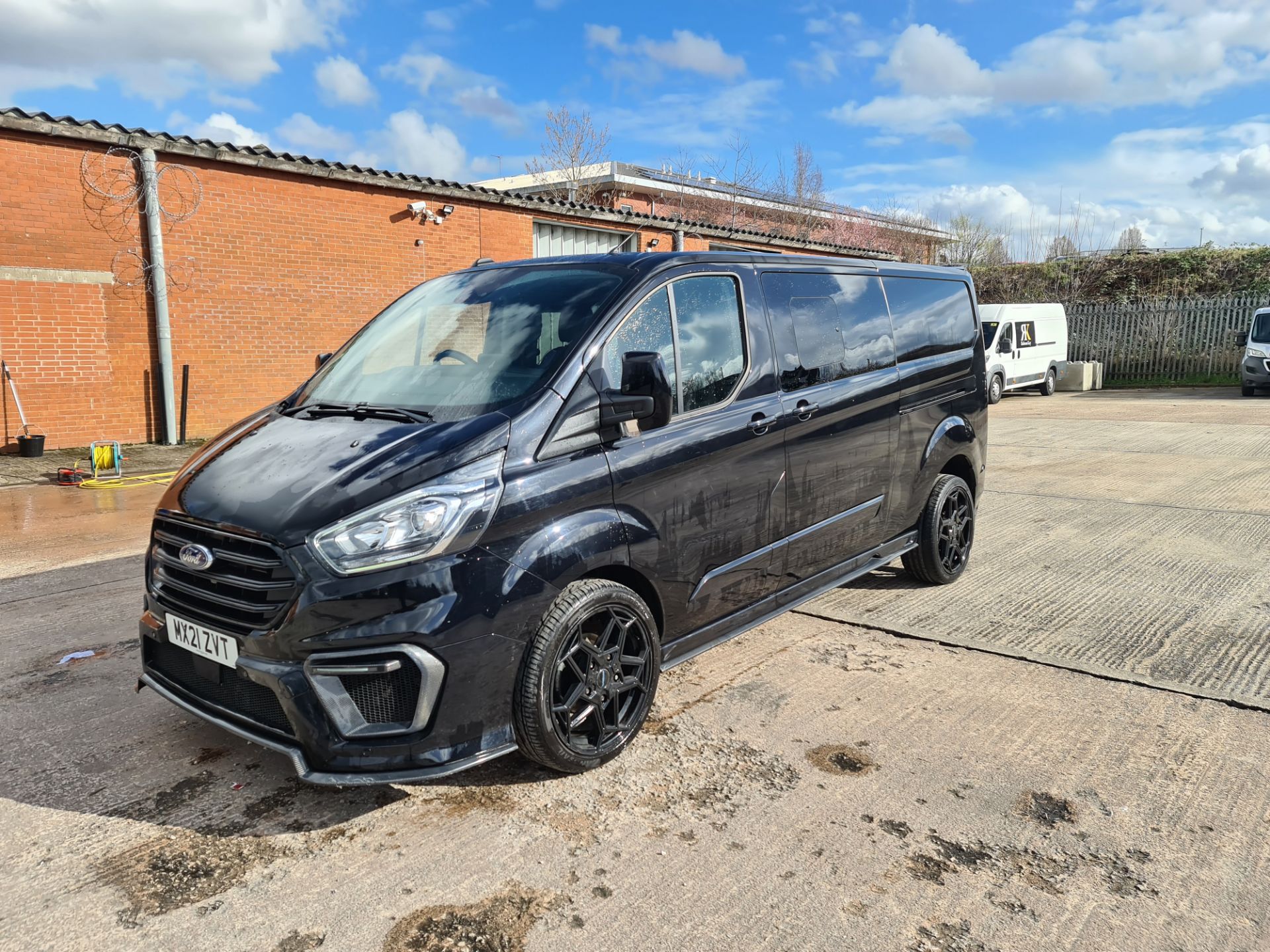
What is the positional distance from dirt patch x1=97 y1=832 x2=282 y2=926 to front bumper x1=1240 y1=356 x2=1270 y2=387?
2225 cm

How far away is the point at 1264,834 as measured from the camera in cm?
268

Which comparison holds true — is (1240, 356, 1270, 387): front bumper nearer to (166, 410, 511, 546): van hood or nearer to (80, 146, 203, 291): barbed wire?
(80, 146, 203, 291): barbed wire

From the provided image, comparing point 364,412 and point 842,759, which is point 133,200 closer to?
point 364,412

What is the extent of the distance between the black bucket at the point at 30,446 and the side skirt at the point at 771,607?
34.1ft

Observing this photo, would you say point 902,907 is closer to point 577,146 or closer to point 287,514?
point 287,514

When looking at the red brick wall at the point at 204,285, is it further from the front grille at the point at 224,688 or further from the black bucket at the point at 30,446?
the front grille at the point at 224,688

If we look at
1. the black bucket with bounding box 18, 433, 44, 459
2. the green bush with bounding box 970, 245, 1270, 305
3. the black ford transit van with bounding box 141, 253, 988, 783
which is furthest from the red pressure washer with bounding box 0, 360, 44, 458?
the green bush with bounding box 970, 245, 1270, 305

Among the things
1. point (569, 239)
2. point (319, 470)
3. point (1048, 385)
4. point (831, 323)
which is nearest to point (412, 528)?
point (319, 470)

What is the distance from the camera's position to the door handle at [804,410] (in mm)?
3914

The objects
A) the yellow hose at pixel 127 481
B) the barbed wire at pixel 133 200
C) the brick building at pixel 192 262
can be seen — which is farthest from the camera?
the barbed wire at pixel 133 200

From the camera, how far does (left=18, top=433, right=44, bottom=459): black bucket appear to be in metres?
10.8

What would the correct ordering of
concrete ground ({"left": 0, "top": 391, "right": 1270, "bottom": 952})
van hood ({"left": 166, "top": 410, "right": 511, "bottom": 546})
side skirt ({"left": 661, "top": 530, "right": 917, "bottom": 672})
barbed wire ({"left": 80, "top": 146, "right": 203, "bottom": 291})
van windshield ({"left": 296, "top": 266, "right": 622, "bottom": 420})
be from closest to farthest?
concrete ground ({"left": 0, "top": 391, "right": 1270, "bottom": 952})
van hood ({"left": 166, "top": 410, "right": 511, "bottom": 546})
van windshield ({"left": 296, "top": 266, "right": 622, "bottom": 420})
side skirt ({"left": 661, "top": 530, "right": 917, "bottom": 672})
barbed wire ({"left": 80, "top": 146, "right": 203, "bottom": 291})

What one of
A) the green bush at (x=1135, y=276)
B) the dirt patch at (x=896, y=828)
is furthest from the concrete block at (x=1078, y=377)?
the dirt patch at (x=896, y=828)

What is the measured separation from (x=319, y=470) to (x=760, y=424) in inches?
70.2
